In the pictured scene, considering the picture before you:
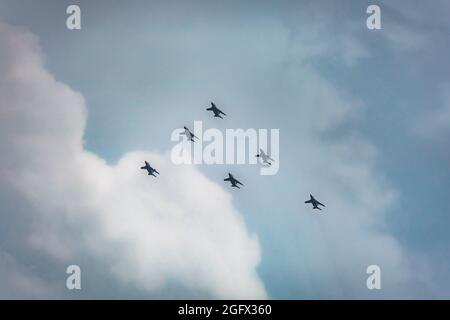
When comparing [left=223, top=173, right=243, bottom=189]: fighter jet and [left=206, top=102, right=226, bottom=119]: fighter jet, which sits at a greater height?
[left=206, top=102, right=226, bottom=119]: fighter jet

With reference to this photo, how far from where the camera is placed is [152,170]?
121688 millimetres

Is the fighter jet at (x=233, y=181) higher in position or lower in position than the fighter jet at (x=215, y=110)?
lower

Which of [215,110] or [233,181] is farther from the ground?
[215,110]
